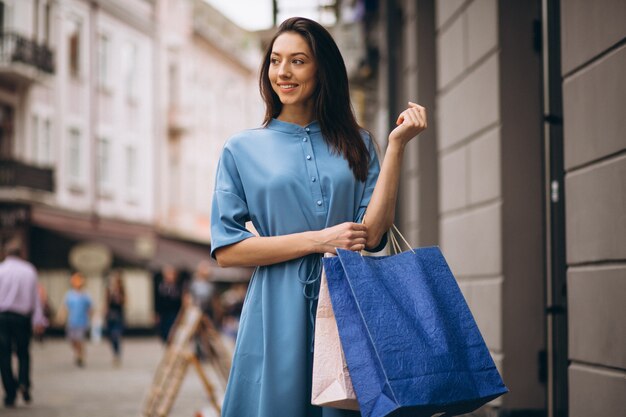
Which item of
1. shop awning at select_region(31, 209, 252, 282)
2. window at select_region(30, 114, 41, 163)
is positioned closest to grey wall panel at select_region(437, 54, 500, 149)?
shop awning at select_region(31, 209, 252, 282)

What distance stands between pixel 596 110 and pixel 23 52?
28.7 m

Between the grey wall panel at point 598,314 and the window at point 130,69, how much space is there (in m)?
34.7

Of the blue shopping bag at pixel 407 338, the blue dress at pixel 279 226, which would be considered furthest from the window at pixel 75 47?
the blue shopping bag at pixel 407 338

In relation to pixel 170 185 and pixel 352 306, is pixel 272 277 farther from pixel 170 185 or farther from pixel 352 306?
pixel 170 185

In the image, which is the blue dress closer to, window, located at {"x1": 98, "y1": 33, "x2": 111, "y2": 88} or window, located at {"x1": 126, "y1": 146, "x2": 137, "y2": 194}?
window, located at {"x1": 98, "y1": 33, "x2": 111, "y2": 88}

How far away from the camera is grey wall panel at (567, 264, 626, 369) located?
4.76 meters

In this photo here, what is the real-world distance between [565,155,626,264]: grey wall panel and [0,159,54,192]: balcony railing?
27.3 meters

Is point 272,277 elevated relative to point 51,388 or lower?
elevated

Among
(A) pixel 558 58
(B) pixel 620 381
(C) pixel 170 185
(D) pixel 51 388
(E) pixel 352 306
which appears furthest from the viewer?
(C) pixel 170 185

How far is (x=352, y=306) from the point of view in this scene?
2.74m

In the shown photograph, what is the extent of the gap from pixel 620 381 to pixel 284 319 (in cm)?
232

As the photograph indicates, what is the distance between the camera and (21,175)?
3102 cm

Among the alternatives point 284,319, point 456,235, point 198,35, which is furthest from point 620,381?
point 198,35

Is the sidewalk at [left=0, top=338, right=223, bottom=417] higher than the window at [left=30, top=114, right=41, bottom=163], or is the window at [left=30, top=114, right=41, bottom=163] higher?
the window at [left=30, top=114, right=41, bottom=163]
